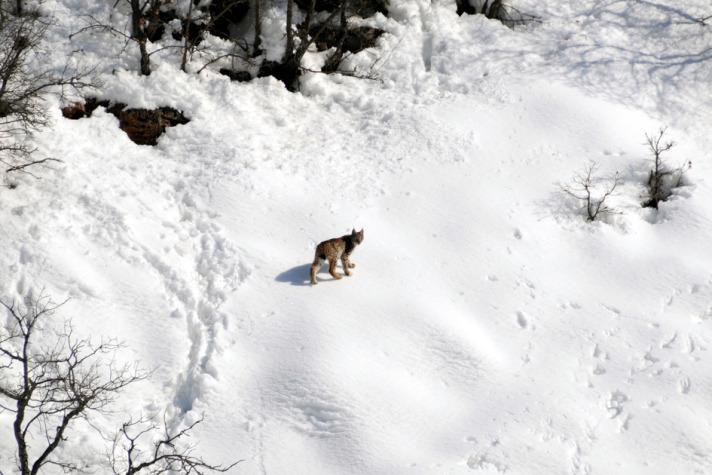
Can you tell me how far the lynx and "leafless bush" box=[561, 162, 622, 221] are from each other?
499 centimetres

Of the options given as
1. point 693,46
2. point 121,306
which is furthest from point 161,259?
point 693,46

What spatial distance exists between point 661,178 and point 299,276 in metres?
8.15

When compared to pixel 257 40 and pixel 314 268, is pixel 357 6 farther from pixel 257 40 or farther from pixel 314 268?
pixel 314 268

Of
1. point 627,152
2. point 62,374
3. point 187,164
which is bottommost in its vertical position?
point 62,374

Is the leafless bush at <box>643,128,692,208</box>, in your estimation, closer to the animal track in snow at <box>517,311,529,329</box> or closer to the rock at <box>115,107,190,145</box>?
the animal track in snow at <box>517,311,529,329</box>

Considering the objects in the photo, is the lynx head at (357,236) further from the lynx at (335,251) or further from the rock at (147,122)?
the rock at (147,122)

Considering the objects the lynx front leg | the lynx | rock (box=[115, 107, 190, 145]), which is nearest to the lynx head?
the lynx

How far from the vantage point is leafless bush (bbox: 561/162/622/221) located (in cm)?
1398

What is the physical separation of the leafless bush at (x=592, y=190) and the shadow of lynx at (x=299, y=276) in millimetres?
5575

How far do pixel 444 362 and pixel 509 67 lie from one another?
8.64 m

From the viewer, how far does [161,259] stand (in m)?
12.9

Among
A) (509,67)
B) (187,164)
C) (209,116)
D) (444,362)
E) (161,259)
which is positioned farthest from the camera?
(509,67)

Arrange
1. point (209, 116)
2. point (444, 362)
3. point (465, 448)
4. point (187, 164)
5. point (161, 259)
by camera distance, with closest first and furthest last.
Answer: point (465, 448), point (444, 362), point (161, 259), point (187, 164), point (209, 116)

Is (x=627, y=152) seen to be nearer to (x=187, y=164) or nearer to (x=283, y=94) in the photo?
(x=283, y=94)
